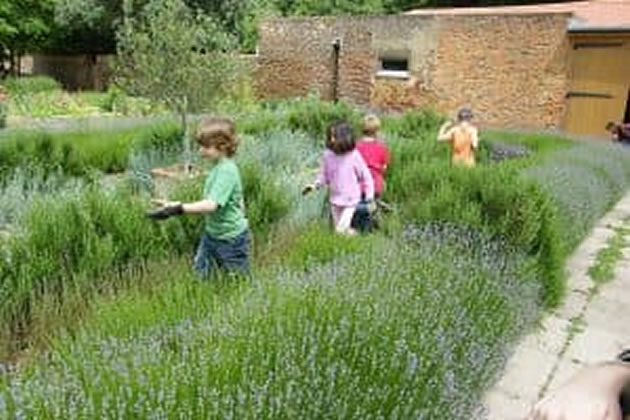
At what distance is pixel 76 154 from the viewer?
9.97 metres

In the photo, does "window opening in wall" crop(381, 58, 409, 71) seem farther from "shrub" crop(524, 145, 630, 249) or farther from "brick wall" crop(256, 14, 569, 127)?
"shrub" crop(524, 145, 630, 249)

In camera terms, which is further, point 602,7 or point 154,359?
point 602,7

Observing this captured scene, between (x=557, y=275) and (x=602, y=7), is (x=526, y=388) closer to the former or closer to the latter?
(x=557, y=275)

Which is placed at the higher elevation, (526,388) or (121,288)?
(121,288)

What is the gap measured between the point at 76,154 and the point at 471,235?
731 cm

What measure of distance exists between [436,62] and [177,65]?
10526 mm

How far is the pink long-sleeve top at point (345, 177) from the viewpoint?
5766mm

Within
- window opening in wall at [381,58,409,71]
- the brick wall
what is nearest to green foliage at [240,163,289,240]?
the brick wall

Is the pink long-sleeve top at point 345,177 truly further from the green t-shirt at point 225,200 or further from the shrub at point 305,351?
the shrub at point 305,351

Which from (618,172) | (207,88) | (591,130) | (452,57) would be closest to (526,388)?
(618,172)

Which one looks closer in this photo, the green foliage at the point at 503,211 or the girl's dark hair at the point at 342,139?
the green foliage at the point at 503,211

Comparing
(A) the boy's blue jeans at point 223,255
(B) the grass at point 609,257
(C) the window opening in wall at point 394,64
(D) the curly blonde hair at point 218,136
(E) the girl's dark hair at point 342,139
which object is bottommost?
(B) the grass at point 609,257

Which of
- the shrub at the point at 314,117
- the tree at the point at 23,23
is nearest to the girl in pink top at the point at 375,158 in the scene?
the shrub at the point at 314,117

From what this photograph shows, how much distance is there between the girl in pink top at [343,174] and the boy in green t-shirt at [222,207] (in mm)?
1592
